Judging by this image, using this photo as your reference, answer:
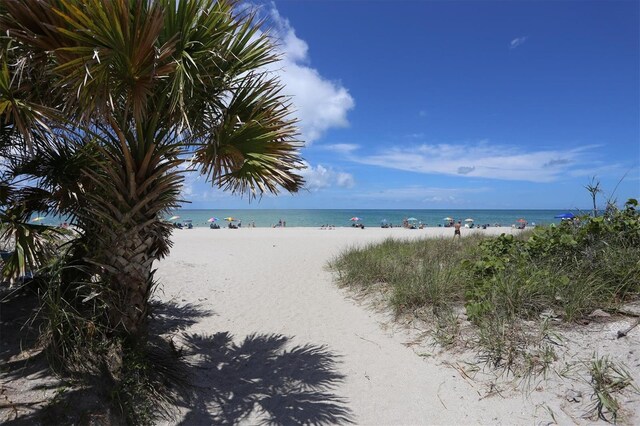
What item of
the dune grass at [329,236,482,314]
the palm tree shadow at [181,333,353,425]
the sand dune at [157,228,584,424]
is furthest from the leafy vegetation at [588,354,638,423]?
the palm tree shadow at [181,333,353,425]

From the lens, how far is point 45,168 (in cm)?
404

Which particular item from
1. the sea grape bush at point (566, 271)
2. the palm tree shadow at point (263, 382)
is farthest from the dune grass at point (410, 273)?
the palm tree shadow at point (263, 382)

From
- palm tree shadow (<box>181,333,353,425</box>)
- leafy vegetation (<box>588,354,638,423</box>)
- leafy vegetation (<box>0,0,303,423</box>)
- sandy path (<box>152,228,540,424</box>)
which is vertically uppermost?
leafy vegetation (<box>0,0,303,423</box>)

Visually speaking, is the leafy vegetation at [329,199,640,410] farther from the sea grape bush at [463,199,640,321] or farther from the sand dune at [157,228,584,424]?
the sand dune at [157,228,584,424]

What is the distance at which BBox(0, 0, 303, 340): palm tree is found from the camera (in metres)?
2.72

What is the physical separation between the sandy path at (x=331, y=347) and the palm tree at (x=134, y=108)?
2113 millimetres

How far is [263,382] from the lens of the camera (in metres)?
4.34

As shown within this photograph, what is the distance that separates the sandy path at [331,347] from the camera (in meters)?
3.63

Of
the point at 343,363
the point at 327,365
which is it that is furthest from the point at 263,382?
the point at 343,363

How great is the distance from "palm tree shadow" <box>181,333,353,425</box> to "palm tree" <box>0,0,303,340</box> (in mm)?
1131

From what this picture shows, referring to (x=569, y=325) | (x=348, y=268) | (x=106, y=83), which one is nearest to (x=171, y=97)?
(x=106, y=83)

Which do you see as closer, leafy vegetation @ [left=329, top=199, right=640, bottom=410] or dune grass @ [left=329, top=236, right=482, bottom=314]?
leafy vegetation @ [left=329, top=199, right=640, bottom=410]

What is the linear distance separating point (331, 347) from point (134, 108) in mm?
4134

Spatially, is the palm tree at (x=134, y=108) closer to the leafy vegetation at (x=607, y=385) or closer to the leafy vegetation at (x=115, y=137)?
the leafy vegetation at (x=115, y=137)
